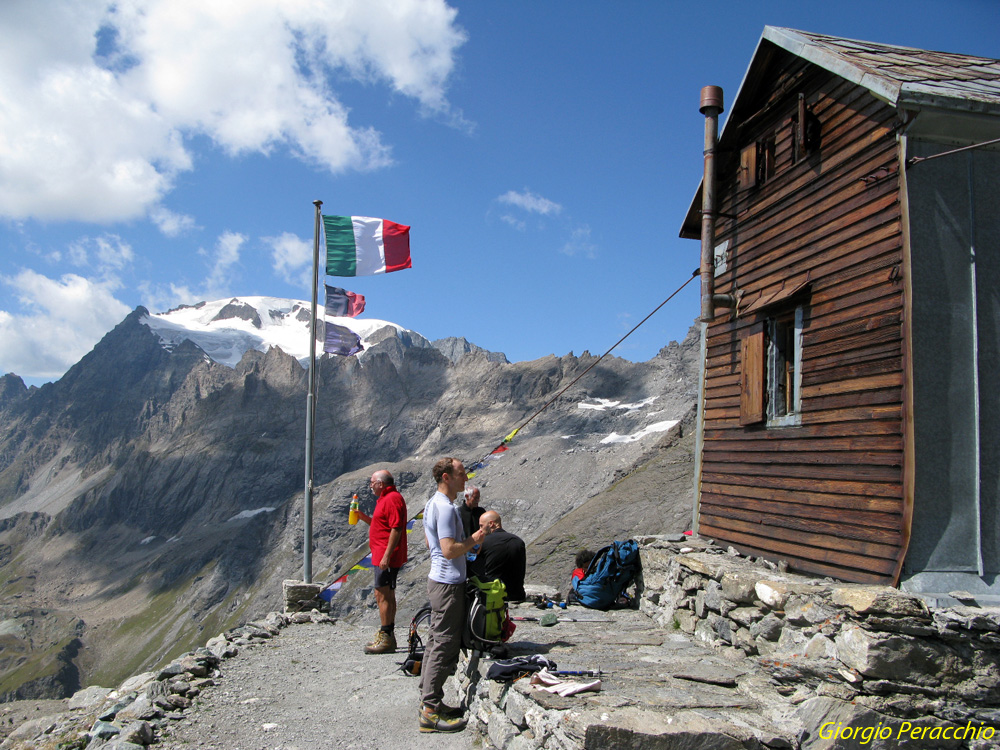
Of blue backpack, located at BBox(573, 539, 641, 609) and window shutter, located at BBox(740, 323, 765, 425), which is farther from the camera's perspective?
blue backpack, located at BBox(573, 539, 641, 609)

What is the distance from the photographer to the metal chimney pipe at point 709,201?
958cm

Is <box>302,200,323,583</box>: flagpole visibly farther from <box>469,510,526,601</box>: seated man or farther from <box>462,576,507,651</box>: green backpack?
<box>462,576,507,651</box>: green backpack

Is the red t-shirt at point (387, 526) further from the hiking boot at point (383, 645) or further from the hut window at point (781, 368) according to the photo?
the hut window at point (781, 368)

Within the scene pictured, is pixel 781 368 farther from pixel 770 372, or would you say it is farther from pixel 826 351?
pixel 826 351

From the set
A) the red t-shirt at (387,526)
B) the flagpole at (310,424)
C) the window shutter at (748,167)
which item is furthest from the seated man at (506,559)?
the window shutter at (748,167)

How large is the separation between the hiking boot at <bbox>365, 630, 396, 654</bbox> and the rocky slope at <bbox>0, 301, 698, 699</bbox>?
54.9 meters

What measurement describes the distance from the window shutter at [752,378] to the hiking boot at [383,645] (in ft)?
18.0

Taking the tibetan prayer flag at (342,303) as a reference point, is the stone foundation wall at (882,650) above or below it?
below

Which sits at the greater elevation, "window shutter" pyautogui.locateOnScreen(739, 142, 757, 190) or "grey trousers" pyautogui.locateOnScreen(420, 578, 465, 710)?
"window shutter" pyautogui.locateOnScreen(739, 142, 757, 190)

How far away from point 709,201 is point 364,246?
7.86 metres

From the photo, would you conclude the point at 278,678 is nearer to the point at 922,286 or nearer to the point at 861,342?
the point at 861,342

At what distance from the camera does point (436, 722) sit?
597 cm

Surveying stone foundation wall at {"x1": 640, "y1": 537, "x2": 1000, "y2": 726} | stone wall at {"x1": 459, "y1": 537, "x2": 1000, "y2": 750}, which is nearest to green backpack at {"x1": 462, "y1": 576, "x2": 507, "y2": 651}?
stone wall at {"x1": 459, "y1": 537, "x2": 1000, "y2": 750}

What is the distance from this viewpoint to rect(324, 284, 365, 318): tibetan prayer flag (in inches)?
585
